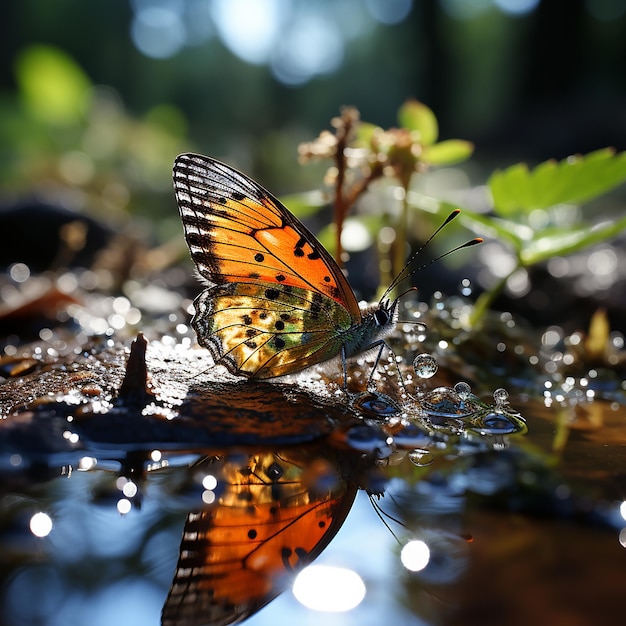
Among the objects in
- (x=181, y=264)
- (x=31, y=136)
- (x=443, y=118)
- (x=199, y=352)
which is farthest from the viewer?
(x=443, y=118)

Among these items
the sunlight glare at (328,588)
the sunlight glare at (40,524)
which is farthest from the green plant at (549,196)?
the sunlight glare at (40,524)

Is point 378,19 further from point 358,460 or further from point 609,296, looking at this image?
point 358,460

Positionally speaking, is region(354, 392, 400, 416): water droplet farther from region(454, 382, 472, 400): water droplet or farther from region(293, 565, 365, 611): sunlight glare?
region(293, 565, 365, 611): sunlight glare

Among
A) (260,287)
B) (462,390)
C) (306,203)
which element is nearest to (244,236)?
(260,287)

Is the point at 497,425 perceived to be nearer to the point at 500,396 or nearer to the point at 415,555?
the point at 500,396

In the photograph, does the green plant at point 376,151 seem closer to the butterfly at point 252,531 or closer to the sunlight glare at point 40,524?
the butterfly at point 252,531

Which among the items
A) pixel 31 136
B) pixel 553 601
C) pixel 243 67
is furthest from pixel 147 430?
pixel 243 67

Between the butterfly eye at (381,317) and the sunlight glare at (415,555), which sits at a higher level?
the butterfly eye at (381,317)
